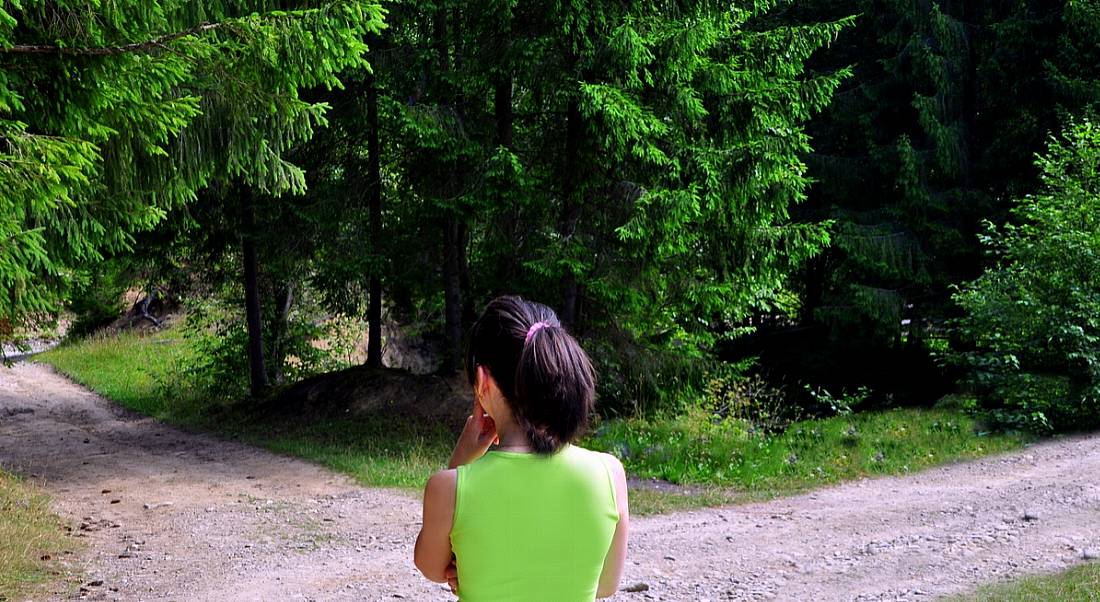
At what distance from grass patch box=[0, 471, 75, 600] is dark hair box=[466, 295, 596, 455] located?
6015 millimetres

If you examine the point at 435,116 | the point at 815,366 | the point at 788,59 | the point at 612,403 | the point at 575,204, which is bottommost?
the point at 815,366

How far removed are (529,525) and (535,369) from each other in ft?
1.14

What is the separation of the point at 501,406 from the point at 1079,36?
64.6 ft

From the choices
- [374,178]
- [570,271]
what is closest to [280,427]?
[374,178]

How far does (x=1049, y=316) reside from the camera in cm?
1288

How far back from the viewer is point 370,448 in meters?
12.8

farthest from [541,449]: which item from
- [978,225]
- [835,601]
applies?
[978,225]

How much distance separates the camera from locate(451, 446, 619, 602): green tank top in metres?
2.04

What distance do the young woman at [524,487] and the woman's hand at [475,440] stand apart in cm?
6

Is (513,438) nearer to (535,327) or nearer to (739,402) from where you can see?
(535,327)

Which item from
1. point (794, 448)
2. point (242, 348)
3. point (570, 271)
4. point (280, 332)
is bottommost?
point (242, 348)

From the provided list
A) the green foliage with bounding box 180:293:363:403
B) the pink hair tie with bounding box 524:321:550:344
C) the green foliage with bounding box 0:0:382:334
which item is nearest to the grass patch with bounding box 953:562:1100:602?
the pink hair tie with bounding box 524:321:550:344

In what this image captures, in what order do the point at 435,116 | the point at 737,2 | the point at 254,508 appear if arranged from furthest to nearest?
the point at 737,2 → the point at 435,116 → the point at 254,508

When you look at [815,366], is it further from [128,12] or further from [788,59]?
[128,12]
